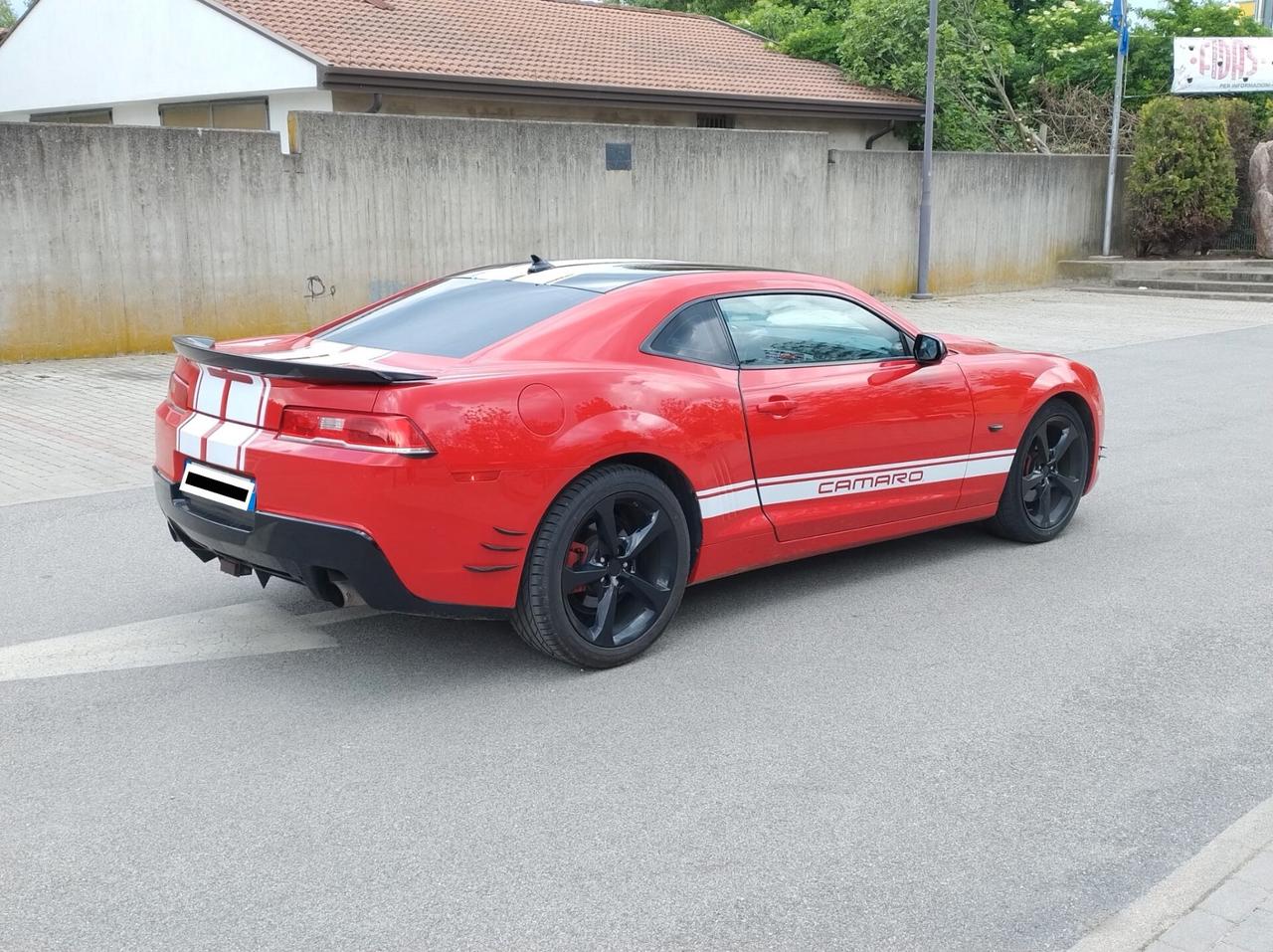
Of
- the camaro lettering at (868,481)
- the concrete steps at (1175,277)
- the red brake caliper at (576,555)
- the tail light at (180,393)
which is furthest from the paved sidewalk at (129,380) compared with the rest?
the camaro lettering at (868,481)

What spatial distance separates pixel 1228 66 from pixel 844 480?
2473 centimetres

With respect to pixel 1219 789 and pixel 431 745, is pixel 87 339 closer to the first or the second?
pixel 431 745

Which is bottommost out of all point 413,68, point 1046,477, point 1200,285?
point 1200,285

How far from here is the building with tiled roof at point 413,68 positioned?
19828 millimetres

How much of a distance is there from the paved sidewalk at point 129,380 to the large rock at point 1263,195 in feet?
12.9

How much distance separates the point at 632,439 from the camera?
15.5 feet

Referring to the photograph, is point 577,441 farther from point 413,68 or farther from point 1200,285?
point 1200,285

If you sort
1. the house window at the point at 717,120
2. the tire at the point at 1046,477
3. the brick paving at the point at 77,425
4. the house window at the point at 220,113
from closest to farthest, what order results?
the tire at the point at 1046,477
the brick paving at the point at 77,425
the house window at the point at 220,113
the house window at the point at 717,120

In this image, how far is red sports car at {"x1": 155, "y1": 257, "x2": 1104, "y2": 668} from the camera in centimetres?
431

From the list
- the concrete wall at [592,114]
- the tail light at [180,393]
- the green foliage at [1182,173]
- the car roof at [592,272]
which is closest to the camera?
the tail light at [180,393]

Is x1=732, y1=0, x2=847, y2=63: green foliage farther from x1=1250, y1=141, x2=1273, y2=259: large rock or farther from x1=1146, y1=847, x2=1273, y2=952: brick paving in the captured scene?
x1=1146, y1=847, x2=1273, y2=952: brick paving

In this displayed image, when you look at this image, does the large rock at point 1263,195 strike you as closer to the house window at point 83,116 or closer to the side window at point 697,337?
the house window at point 83,116

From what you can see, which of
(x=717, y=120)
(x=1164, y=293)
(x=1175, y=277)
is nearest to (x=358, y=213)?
(x=717, y=120)

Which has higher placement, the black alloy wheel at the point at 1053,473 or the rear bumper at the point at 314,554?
the rear bumper at the point at 314,554
